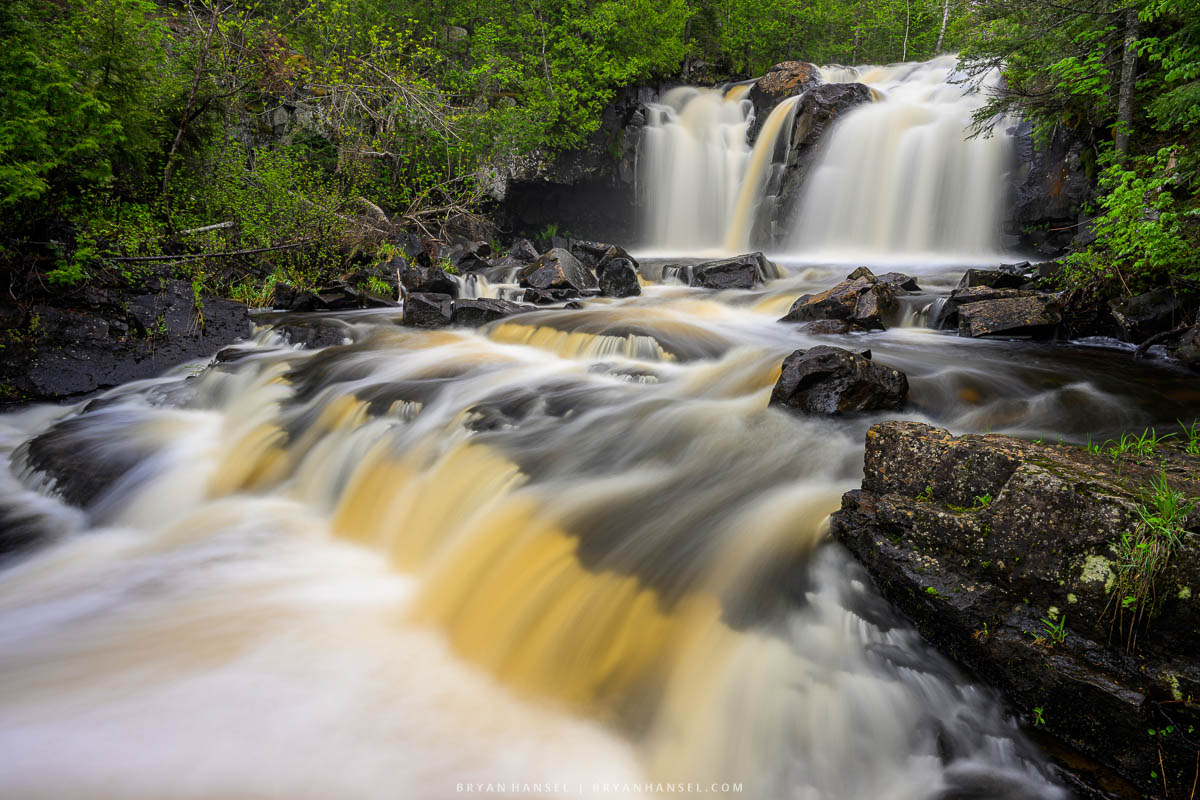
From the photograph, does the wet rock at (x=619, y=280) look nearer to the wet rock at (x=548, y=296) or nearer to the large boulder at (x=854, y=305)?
the wet rock at (x=548, y=296)

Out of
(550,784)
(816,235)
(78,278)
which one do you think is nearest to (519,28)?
(816,235)

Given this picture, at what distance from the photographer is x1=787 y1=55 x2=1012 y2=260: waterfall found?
12289mm

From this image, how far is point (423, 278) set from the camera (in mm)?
11430

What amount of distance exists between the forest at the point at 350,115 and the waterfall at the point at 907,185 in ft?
3.83

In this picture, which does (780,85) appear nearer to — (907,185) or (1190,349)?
(907,185)

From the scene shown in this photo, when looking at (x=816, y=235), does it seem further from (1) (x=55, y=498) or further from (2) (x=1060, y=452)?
(1) (x=55, y=498)

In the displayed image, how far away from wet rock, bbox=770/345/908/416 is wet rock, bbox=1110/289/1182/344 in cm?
356

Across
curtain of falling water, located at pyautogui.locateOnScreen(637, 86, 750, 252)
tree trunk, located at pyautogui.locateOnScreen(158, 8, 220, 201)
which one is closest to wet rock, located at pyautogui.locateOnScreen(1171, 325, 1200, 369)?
curtain of falling water, located at pyautogui.locateOnScreen(637, 86, 750, 252)

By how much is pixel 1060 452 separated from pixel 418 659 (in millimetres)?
3113

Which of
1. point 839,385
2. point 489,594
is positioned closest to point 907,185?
point 839,385

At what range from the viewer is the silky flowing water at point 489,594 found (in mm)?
2193

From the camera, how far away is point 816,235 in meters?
14.4

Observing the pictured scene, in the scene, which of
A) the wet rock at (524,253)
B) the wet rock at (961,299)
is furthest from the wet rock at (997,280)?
the wet rock at (524,253)

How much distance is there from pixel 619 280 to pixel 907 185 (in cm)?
741
